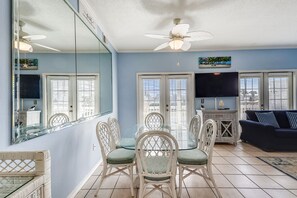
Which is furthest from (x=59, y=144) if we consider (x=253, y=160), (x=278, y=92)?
(x=278, y=92)

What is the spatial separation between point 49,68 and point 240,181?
2888 millimetres

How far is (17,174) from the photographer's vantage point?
3.13ft

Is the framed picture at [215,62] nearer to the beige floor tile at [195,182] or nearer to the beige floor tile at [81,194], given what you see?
Result: the beige floor tile at [195,182]

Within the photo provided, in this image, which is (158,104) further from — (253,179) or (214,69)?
(253,179)

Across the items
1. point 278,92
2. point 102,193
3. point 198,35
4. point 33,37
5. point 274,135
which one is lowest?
point 102,193

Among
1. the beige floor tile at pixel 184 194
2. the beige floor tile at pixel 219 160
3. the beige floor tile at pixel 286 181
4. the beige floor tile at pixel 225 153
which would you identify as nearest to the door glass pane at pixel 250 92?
the beige floor tile at pixel 225 153

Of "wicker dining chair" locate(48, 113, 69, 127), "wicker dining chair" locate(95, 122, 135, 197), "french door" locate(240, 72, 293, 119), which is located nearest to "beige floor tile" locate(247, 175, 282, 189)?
"wicker dining chair" locate(95, 122, 135, 197)

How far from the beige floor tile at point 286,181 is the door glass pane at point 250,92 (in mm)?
2762

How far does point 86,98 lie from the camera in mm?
2926

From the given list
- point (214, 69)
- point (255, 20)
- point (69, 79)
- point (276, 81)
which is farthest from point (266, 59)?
point (69, 79)

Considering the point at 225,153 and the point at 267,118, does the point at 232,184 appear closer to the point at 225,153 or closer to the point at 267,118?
the point at 225,153

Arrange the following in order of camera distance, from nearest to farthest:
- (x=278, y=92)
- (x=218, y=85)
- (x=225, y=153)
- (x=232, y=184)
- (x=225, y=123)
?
(x=232, y=184) < (x=225, y=153) < (x=225, y=123) < (x=218, y=85) < (x=278, y=92)

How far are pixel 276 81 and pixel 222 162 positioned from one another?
3218 mm

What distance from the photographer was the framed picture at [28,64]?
1453 mm
